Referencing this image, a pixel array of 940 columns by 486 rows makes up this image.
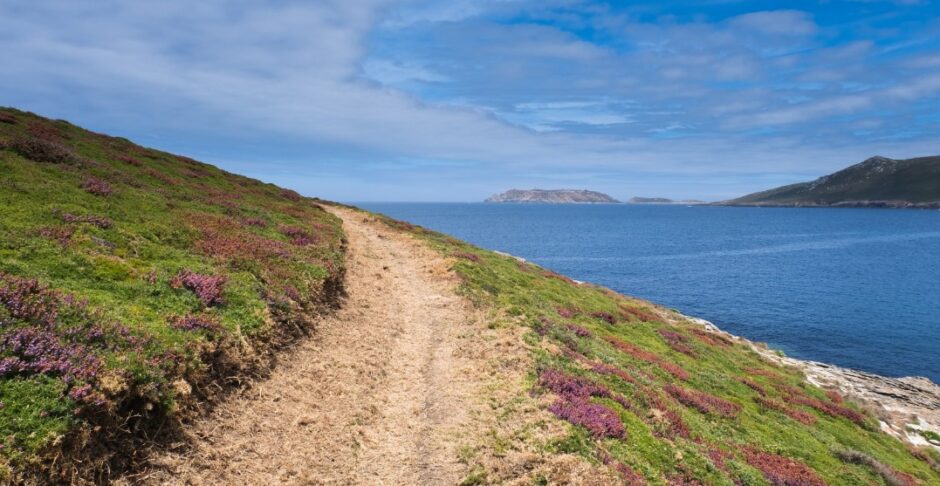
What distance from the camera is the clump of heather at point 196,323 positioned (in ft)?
44.4

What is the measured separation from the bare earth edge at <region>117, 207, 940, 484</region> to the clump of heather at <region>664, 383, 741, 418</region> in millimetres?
8408

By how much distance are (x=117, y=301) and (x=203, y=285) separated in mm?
2999

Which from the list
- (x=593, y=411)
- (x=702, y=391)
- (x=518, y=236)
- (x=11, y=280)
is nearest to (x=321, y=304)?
(x=11, y=280)

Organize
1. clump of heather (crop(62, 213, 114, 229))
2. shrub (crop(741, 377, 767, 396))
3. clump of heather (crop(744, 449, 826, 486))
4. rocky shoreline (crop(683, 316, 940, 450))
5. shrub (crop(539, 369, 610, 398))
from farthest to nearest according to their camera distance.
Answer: rocky shoreline (crop(683, 316, 940, 450)) → shrub (crop(741, 377, 767, 396)) → clump of heather (crop(62, 213, 114, 229)) → clump of heather (crop(744, 449, 826, 486)) → shrub (crop(539, 369, 610, 398))

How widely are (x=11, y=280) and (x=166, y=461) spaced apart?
6.23 metres

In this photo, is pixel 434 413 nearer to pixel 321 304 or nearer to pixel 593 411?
pixel 593 411

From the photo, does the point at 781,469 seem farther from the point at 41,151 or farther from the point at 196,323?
the point at 41,151

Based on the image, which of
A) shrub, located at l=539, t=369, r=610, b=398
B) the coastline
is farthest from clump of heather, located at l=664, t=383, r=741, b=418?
the coastline

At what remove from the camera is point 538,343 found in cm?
2097

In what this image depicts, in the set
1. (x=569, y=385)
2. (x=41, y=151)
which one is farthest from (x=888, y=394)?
(x=41, y=151)

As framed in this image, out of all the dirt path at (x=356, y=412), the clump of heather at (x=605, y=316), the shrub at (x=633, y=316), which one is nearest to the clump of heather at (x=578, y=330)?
the dirt path at (x=356, y=412)

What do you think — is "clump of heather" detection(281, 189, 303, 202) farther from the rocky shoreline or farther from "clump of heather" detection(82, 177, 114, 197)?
the rocky shoreline

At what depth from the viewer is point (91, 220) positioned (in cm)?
1873

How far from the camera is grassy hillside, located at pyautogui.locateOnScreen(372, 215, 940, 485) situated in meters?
13.6
